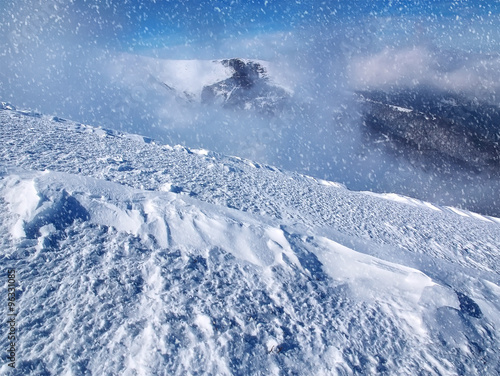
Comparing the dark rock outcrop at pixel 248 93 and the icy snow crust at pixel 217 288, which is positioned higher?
the dark rock outcrop at pixel 248 93

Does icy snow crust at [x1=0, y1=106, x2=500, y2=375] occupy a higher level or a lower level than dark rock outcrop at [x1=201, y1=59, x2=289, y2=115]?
lower

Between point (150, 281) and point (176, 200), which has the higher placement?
point (176, 200)

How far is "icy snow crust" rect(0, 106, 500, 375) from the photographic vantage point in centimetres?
109

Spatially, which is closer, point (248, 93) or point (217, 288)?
point (217, 288)

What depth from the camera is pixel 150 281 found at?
4.56ft

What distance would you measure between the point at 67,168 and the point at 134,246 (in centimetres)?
161

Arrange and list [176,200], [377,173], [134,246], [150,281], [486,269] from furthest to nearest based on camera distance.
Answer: [377,173] < [486,269] < [176,200] < [134,246] < [150,281]

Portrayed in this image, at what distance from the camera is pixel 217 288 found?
1.43 m

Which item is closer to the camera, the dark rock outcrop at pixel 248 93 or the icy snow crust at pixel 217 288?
the icy snow crust at pixel 217 288

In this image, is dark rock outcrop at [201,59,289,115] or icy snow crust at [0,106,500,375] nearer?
icy snow crust at [0,106,500,375]

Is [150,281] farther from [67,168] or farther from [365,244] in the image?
[67,168]

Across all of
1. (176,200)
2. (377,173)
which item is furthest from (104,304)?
(377,173)

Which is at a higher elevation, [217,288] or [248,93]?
[248,93]

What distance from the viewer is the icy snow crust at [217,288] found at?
1086 millimetres
